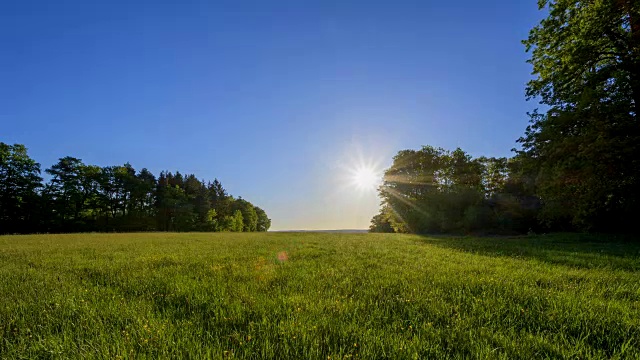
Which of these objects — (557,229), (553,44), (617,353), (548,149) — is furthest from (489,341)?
(557,229)

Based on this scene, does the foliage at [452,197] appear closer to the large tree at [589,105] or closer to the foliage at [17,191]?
the large tree at [589,105]

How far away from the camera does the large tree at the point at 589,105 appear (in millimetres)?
17062

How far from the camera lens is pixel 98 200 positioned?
65.6 meters

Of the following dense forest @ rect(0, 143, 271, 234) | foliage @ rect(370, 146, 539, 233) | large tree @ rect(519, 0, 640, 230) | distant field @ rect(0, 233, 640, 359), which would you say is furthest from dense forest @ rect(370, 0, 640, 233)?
dense forest @ rect(0, 143, 271, 234)

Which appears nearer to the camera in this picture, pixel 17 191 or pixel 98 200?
pixel 17 191

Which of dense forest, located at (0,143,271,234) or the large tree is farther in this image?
dense forest, located at (0,143,271,234)

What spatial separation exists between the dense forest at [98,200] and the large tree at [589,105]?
77437mm

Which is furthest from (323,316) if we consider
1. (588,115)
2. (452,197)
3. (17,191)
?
(17,191)

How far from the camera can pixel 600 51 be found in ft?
63.2

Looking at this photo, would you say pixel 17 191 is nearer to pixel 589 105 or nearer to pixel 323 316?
pixel 323 316

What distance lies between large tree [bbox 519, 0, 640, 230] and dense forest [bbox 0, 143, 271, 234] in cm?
7744

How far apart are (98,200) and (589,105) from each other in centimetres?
8546

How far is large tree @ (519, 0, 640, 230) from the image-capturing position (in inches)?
672

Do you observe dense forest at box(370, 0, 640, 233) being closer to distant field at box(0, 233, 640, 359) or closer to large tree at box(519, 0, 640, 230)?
large tree at box(519, 0, 640, 230)
